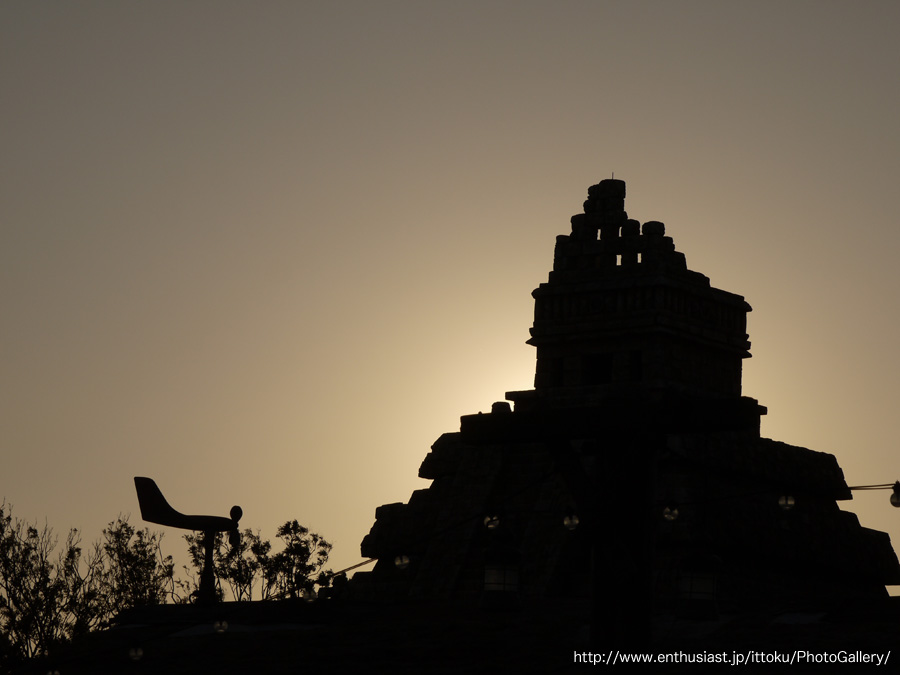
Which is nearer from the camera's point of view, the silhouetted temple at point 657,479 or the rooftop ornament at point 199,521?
the silhouetted temple at point 657,479

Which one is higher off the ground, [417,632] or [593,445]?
[593,445]

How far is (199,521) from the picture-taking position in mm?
34281

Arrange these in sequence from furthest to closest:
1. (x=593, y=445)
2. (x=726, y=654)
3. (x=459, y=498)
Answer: (x=459, y=498) → (x=726, y=654) → (x=593, y=445)

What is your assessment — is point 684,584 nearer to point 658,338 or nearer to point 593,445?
point 593,445

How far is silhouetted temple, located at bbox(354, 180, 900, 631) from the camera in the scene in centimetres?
3247

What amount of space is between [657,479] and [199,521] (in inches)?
401

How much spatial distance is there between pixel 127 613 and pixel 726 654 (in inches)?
579

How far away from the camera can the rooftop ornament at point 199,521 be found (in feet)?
110

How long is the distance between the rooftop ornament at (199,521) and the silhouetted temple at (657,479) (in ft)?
11.5

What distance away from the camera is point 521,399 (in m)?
35.8

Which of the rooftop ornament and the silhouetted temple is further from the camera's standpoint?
the rooftop ornament

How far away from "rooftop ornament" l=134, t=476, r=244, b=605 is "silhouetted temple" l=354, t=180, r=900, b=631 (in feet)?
11.5

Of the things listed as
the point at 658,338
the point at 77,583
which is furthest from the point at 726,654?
the point at 77,583

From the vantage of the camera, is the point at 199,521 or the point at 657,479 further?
the point at 199,521
